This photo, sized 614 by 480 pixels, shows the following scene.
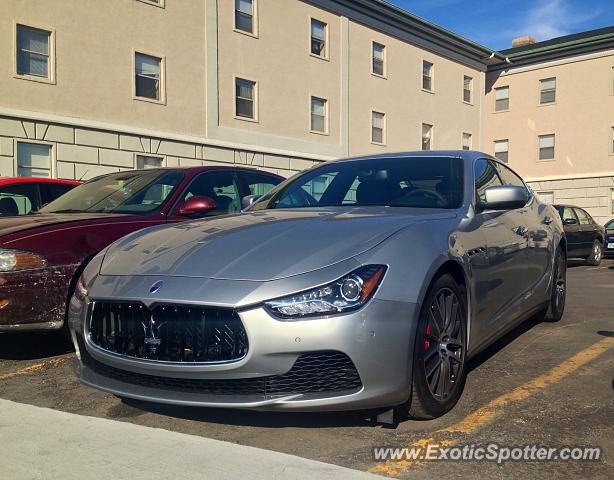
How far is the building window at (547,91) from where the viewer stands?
30.8 metres

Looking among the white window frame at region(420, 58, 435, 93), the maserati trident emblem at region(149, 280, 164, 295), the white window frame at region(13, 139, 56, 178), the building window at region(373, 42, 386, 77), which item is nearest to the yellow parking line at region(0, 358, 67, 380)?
the maserati trident emblem at region(149, 280, 164, 295)

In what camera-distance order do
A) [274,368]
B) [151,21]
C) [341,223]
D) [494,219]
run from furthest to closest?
[151,21] → [494,219] → [341,223] → [274,368]

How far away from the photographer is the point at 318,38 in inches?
906

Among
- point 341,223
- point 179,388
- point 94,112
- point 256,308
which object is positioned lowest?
point 179,388

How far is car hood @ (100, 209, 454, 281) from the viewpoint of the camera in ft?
9.50

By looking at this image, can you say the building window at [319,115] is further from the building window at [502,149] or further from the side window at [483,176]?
the side window at [483,176]

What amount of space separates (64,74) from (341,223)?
14.6m

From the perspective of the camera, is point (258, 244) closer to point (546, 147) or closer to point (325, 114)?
point (325, 114)

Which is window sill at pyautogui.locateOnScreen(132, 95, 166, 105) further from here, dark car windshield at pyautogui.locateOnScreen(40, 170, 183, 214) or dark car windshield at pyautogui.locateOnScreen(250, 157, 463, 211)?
dark car windshield at pyautogui.locateOnScreen(250, 157, 463, 211)

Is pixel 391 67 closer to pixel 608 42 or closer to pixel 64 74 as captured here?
pixel 608 42

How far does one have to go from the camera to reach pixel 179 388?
2.87m

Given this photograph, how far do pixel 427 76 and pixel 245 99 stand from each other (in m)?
10.7

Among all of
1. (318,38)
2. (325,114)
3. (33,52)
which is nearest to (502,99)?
(325,114)

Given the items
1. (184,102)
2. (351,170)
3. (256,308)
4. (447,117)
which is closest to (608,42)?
(447,117)
